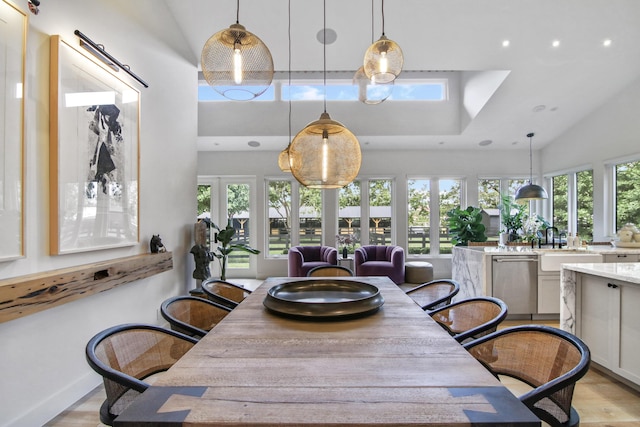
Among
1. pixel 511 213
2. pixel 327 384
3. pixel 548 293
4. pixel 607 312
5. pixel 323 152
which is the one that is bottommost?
pixel 548 293

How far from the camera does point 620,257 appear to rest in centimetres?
366

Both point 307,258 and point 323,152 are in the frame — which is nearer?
point 323,152

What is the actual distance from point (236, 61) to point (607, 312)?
305 centimetres

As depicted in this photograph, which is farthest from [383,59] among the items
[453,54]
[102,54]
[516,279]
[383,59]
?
[516,279]

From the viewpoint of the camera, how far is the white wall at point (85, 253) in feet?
5.81

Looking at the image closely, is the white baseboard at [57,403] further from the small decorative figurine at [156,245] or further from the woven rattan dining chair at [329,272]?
the woven rattan dining chair at [329,272]

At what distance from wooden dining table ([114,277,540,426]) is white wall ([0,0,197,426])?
4.42 ft

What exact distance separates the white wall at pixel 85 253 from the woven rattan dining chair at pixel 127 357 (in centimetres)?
94

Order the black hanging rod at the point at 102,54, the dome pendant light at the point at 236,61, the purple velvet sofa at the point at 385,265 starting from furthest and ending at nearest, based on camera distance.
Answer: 1. the purple velvet sofa at the point at 385,265
2. the black hanging rod at the point at 102,54
3. the dome pendant light at the point at 236,61

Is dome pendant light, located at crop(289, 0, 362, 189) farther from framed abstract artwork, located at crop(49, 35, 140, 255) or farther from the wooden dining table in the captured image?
A: framed abstract artwork, located at crop(49, 35, 140, 255)

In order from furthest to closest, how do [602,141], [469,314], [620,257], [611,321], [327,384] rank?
[602,141] → [620,257] → [611,321] → [469,314] → [327,384]

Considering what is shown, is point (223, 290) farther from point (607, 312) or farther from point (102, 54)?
point (607, 312)

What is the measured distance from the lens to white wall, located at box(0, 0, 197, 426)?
177 centimetres

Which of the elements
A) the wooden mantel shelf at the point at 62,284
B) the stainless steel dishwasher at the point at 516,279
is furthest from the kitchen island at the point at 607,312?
the wooden mantel shelf at the point at 62,284
